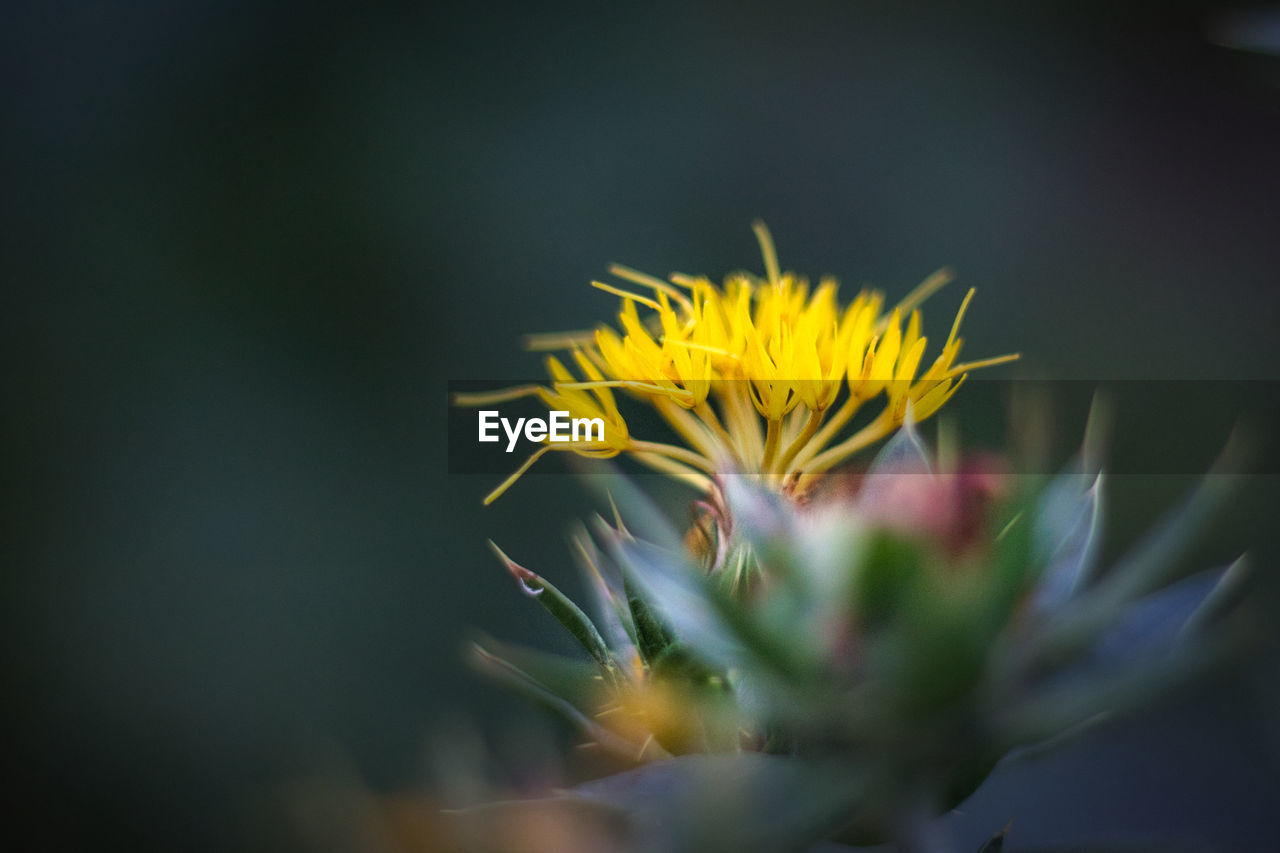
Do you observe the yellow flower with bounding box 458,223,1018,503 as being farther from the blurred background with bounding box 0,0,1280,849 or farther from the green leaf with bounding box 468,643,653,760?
the blurred background with bounding box 0,0,1280,849

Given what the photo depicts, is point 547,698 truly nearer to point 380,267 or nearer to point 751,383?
point 751,383

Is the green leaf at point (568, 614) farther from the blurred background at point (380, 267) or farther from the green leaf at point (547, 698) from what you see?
the blurred background at point (380, 267)

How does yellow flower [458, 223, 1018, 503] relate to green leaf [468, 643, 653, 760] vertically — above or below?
above

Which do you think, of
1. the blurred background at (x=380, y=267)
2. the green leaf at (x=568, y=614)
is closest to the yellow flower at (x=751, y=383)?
the green leaf at (x=568, y=614)

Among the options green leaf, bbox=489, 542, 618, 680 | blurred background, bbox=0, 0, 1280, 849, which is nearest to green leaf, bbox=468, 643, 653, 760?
green leaf, bbox=489, 542, 618, 680

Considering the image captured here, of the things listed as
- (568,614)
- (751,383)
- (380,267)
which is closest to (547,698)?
(568,614)
